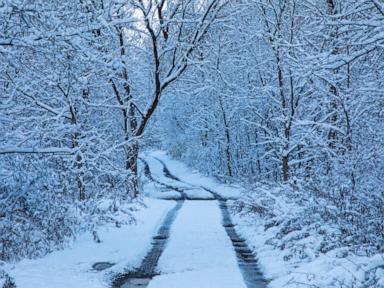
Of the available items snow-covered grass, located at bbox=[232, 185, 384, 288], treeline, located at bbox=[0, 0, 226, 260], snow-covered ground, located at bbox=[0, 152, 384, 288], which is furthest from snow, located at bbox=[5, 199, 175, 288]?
snow-covered grass, located at bbox=[232, 185, 384, 288]

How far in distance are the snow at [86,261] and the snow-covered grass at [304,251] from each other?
2460 mm

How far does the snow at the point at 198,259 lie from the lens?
7.59 m

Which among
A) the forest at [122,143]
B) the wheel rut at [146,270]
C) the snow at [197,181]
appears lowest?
the snow at [197,181]

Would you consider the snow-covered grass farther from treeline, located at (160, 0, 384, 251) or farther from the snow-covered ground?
treeline, located at (160, 0, 384, 251)

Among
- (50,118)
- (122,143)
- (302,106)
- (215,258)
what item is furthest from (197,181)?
(215,258)

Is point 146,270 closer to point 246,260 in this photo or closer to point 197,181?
point 246,260

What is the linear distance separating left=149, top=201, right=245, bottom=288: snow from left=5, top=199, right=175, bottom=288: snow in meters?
0.66

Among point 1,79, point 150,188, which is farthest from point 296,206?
point 150,188

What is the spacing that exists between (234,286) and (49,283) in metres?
2.70

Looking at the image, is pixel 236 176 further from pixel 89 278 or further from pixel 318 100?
pixel 89 278

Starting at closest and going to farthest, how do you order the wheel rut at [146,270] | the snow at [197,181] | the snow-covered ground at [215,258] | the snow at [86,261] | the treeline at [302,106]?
the snow-covered ground at [215,258] → the snow at [86,261] → the wheel rut at [146,270] → the treeline at [302,106] → the snow at [197,181]

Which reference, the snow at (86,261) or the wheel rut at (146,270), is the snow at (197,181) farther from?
the snow at (86,261)

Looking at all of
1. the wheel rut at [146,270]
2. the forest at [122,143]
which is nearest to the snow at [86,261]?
the wheel rut at [146,270]

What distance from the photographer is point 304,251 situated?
8.47 m
